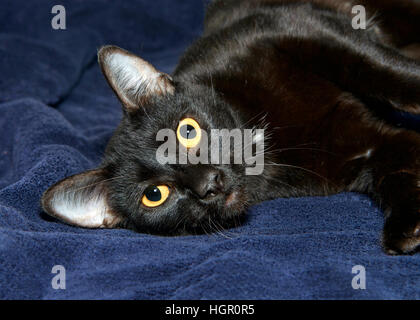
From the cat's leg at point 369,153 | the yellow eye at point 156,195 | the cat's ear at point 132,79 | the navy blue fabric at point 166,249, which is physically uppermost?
the cat's ear at point 132,79

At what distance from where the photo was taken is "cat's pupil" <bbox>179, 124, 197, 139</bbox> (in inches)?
45.0

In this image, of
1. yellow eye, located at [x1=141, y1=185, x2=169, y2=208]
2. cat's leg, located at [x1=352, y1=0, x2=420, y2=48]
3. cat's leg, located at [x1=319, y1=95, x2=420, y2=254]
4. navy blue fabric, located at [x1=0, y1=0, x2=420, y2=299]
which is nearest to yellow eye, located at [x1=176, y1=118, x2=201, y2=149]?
yellow eye, located at [x1=141, y1=185, x2=169, y2=208]

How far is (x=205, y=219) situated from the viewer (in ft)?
3.66

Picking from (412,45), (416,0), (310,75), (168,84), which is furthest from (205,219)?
(416,0)

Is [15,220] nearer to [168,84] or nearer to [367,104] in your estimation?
[168,84]

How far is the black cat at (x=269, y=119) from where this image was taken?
1.15 metres

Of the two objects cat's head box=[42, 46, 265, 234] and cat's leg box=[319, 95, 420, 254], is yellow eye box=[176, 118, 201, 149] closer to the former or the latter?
cat's head box=[42, 46, 265, 234]

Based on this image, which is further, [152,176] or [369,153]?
[369,153]

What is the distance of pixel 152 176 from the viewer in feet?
3.76

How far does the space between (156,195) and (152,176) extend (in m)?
0.05

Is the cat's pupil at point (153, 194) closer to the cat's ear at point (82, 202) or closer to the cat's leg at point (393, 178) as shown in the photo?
the cat's ear at point (82, 202)

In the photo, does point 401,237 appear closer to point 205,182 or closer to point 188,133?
point 205,182

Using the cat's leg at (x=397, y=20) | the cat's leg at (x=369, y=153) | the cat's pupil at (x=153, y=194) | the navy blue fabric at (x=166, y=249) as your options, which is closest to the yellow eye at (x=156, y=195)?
the cat's pupil at (x=153, y=194)

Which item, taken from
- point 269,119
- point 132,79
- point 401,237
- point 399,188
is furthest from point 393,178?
point 132,79
